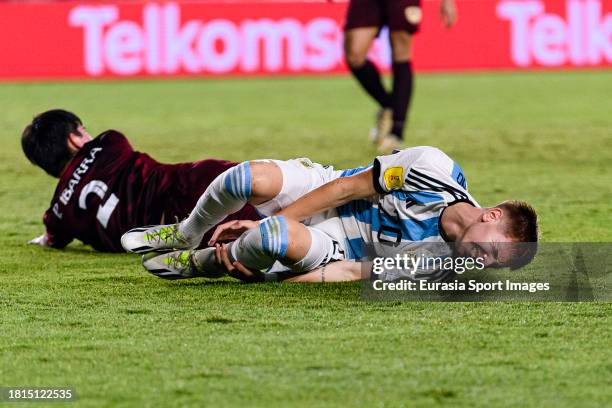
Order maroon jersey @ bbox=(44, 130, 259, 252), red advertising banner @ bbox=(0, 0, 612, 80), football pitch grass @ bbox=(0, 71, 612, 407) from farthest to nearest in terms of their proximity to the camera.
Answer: red advertising banner @ bbox=(0, 0, 612, 80)
maroon jersey @ bbox=(44, 130, 259, 252)
football pitch grass @ bbox=(0, 71, 612, 407)

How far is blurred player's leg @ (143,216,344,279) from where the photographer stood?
4.10 metres

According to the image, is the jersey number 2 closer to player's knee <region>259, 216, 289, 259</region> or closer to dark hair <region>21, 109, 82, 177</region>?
dark hair <region>21, 109, 82, 177</region>

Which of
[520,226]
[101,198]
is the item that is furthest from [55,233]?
[520,226]

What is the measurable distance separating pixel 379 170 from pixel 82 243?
1.92 meters

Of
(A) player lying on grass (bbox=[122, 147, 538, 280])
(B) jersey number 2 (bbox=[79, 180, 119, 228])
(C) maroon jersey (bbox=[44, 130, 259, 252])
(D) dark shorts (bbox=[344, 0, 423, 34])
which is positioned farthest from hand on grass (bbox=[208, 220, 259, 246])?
(D) dark shorts (bbox=[344, 0, 423, 34])

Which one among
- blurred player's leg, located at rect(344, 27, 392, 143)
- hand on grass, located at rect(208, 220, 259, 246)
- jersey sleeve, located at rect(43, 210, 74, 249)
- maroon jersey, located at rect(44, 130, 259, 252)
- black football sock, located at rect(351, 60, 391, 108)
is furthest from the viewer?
black football sock, located at rect(351, 60, 391, 108)

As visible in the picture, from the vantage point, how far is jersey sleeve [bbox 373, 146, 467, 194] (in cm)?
427

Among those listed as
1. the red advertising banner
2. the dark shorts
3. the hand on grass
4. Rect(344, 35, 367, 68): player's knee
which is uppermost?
the dark shorts

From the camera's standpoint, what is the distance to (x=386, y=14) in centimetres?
902

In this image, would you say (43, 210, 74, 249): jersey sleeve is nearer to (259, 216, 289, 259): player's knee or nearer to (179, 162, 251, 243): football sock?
(179, 162, 251, 243): football sock

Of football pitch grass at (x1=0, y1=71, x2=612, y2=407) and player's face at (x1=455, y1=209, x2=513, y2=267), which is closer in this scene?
football pitch grass at (x1=0, y1=71, x2=612, y2=407)

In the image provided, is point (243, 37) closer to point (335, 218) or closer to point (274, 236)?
point (335, 218)

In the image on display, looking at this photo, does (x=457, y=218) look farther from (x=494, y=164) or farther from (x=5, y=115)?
(x=5, y=115)

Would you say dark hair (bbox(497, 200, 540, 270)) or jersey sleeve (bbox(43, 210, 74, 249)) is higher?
dark hair (bbox(497, 200, 540, 270))
